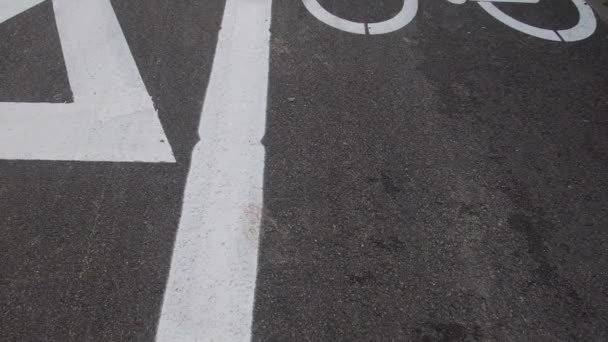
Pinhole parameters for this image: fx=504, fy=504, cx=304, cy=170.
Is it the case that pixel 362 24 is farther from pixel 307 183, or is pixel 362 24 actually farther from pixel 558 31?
pixel 307 183

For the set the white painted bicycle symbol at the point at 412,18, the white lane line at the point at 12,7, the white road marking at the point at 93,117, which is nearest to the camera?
the white road marking at the point at 93,117

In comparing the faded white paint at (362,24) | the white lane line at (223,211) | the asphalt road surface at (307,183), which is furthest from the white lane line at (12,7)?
the faded white paint at (362,24)

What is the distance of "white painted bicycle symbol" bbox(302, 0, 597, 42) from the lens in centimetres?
472

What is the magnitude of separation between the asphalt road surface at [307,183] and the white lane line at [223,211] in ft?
0.04

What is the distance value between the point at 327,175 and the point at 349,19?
2.06 metres

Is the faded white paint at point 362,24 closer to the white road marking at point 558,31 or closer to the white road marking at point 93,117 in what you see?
the white road marking at point 558,31

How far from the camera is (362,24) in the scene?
→ 4.75 metres

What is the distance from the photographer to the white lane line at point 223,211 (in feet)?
8.79

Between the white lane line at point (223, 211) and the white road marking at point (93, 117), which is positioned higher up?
the white road marking at point (93, 117)

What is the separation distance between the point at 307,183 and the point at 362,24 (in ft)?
6.89

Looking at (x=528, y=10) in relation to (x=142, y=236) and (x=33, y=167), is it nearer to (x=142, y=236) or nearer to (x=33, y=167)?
(x=142, y=236)

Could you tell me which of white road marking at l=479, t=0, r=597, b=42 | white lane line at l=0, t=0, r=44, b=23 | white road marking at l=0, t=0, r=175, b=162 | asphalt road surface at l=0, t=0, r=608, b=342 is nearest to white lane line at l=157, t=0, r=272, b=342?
asphalt road surface at l=0, t=0, r=608, b=342

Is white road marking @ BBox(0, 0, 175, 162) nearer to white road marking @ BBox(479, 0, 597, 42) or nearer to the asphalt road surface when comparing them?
the asphalt road surface

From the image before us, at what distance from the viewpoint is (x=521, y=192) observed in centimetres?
336
